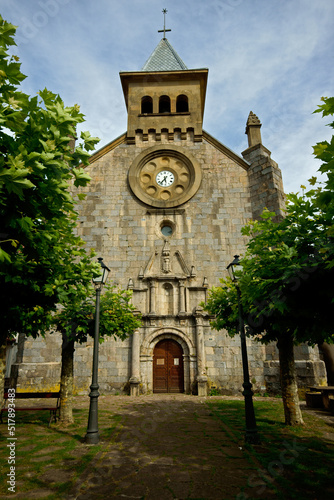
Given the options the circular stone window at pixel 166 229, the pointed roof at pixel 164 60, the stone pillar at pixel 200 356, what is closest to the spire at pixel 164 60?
the pointed roof at pixel 164 60

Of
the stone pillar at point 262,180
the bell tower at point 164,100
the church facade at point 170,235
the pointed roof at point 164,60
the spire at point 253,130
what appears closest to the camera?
the church facade at point 170,235

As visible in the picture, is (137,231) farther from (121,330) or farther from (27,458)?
(27,458)

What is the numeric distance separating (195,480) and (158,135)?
56.6 feet

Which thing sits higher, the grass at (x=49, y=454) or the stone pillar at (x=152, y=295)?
the stone pillar at (x=152, y=295)

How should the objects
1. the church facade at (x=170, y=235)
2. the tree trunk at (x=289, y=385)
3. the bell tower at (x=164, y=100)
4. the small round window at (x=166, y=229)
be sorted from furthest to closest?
the bell tower at (x=164, y=100) → the small round window at (x=166, y=229) → the church facade at (x=170, y=235) → the tree trunk at (x=289, y=385)

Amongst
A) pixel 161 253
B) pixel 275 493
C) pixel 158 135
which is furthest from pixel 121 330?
pixel 158 135

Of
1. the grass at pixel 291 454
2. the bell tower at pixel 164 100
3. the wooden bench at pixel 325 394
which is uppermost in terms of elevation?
the bell tower at pixel 164 100

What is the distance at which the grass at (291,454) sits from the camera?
15.7 feet

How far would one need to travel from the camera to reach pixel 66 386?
909 cm

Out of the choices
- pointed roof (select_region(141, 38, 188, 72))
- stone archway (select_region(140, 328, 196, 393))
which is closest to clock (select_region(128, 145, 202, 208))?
pointed roof (select_region(141, 38, 188, 72))

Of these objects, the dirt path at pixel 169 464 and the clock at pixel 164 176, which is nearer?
the dirt path at pixel 169 464

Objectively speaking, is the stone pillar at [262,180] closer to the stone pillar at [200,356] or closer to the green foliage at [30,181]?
the stone pillar at [200,356]

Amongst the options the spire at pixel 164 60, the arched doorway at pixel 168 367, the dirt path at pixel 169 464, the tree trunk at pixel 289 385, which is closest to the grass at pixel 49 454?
the dirt path at pixel 169 464

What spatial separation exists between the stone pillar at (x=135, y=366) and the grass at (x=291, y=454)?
16.8 feet
